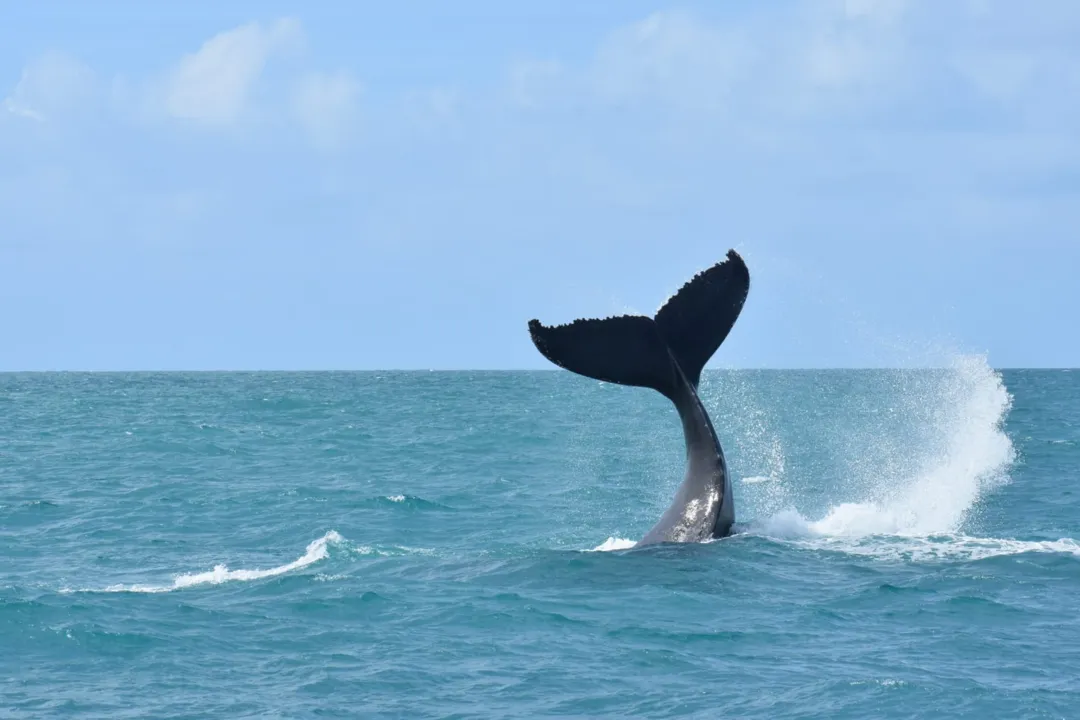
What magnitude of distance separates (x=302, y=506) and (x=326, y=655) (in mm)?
11315

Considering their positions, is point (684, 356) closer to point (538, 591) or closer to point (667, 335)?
point (667, 335)

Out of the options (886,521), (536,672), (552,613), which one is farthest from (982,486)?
(536,672)

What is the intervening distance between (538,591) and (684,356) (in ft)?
10.1

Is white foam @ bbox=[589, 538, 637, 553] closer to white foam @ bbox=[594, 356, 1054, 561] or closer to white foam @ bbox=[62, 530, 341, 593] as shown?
white foam @ bbox=[594, 356, 1054, 561]

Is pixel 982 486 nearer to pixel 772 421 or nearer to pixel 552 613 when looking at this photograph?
pixel 552 613

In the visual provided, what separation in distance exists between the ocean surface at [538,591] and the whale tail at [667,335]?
1.93 metres

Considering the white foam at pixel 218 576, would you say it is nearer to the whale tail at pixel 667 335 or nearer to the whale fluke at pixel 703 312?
the whale tail at pixel 667 335

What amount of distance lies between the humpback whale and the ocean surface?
1.82ft

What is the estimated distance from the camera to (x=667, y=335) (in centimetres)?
1479

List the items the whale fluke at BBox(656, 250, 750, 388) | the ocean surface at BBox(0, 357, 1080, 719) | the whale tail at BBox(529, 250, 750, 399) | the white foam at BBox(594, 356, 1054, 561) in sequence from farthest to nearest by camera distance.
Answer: the white foam at BBox(594, 356, 1054, 561) → the whale fluke at BBox(656, 250, 750, 388) → the whale tail at BBox(529, 250, 750, 399) → the ocean surface at BBox(0, 357, 1080, 719)

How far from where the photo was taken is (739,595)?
508 inches

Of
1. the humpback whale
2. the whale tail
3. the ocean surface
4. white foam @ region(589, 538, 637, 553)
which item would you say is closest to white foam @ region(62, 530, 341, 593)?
the ocean surface

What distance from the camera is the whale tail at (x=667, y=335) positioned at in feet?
45.8

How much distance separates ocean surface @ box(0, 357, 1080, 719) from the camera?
1018cm
